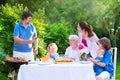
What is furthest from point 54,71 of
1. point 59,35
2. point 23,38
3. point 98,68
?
point 59,35

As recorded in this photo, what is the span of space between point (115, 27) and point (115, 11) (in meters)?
0.59

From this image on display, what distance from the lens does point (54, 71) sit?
17.4 ft

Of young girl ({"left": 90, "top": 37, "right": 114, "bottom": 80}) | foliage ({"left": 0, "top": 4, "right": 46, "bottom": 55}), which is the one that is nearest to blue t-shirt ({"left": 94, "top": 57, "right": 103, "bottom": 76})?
young girl ({"left": 90, "top": 37, "right": 114, "bottom": 80})

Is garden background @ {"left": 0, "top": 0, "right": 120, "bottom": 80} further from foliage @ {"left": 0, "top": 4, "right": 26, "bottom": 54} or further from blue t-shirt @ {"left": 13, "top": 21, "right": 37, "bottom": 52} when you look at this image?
blue t-shirt @ {"left": 13, "top": 21, "right": 37, "bottom": 52}

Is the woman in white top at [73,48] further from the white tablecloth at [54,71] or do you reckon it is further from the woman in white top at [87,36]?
the white tablecloth at [54,71]

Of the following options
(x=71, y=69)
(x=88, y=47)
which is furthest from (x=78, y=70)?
(x=88, y=47)

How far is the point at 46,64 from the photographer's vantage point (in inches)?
211

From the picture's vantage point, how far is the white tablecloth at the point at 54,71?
17.4 ft

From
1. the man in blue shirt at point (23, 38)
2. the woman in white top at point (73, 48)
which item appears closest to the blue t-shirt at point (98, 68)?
the woman in white top at point (73, 48)

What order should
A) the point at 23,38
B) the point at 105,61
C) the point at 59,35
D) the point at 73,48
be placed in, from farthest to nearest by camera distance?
the point at 59,35 → the point at 23,38 → the point at 73,48 → the point at 105,61

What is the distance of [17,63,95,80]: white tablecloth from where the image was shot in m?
5.29

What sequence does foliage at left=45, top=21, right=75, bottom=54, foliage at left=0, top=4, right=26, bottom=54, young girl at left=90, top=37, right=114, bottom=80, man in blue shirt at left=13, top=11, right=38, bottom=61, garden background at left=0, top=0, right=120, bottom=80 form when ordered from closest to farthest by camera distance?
young girl at left=90, top=37, right=114, bottom=80 → man in blue shirt at left=13, top=11, right=38, bottom=61 → foliage at left=0, top=4, right=26, bottom=54 → garden background at left=0, top=0, right=120, bottom=80 → foliage at left=45, top=21, right=75, bottom=54

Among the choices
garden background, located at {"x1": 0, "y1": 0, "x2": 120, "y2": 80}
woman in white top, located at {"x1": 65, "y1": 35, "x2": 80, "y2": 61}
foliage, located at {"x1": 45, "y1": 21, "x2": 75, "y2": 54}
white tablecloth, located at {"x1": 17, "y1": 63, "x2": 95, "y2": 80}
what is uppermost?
garden background, located at {"x1": 0, "y1": 0, "x2": 120, "y2": 80}

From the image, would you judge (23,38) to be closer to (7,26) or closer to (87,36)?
(87,36)
